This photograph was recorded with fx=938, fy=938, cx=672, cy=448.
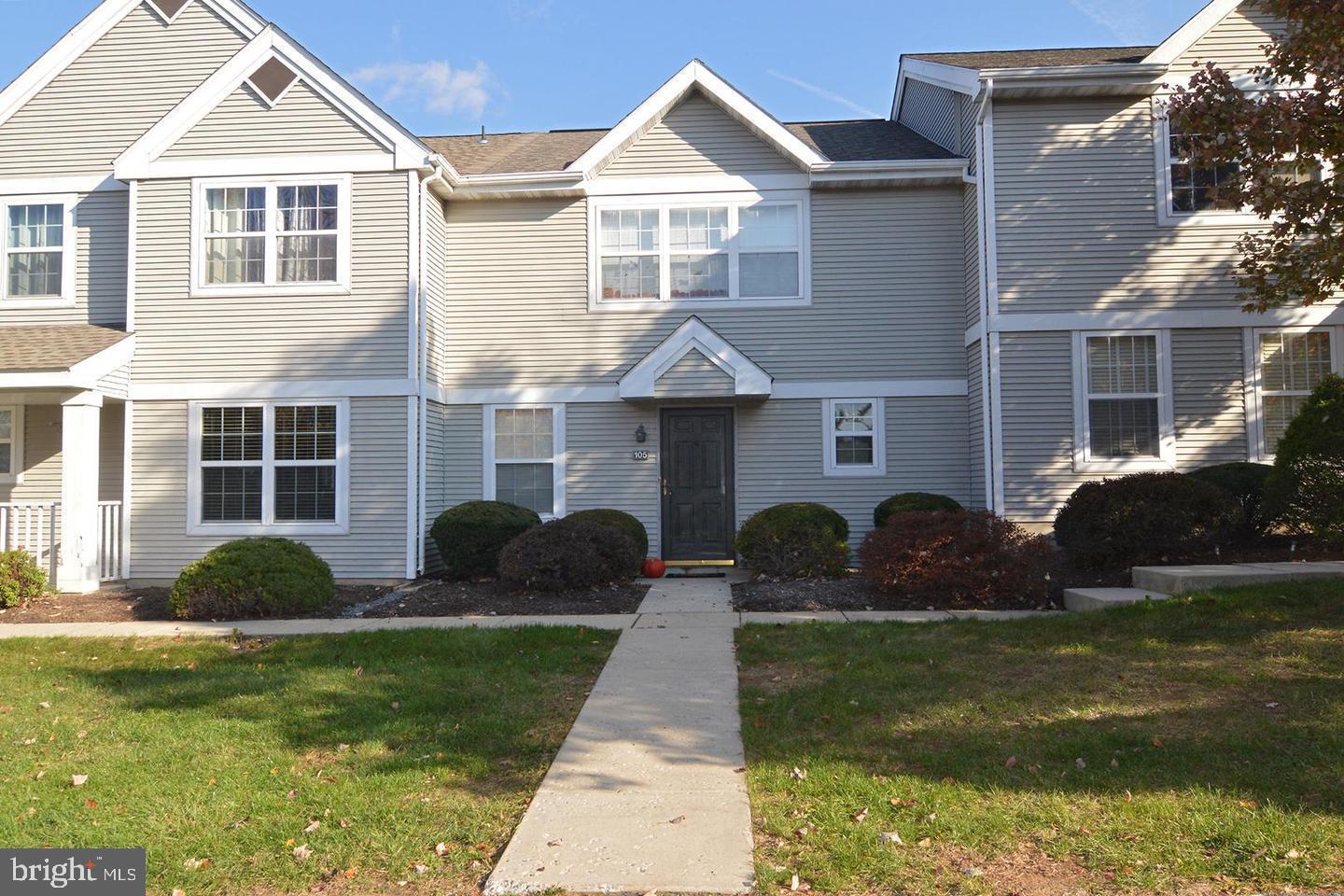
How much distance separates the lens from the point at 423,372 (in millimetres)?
12688

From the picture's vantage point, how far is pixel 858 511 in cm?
1334

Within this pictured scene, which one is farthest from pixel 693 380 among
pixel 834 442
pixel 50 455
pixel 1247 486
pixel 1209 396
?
pixel 50 455

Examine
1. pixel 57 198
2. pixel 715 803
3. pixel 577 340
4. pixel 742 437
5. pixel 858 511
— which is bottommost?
pixel 715 803

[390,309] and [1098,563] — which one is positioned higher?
[390,309]

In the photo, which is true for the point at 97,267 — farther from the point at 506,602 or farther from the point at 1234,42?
the point at 1234,42

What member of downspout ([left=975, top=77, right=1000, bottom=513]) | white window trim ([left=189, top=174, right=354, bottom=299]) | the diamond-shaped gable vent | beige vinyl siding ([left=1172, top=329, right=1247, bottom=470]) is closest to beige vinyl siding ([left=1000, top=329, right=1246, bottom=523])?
beige vinyl siding ([left=1172, top=329, right=1247, bottom=470])

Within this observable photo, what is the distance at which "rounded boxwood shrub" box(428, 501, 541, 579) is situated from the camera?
11977mm

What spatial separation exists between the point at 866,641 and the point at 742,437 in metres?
6.09

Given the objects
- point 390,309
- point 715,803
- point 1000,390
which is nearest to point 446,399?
point 390,309

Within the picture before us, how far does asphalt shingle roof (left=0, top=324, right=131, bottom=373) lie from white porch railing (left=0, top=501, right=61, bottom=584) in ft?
5.86

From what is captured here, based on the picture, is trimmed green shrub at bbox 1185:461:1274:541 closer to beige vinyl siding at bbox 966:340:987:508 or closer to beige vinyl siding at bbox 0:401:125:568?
beige vinyl siding at bbox 966:340:987:508

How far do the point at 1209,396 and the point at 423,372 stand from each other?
10.3m

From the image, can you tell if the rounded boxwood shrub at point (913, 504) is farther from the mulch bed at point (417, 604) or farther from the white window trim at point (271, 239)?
the white window trim at point (271, 239)

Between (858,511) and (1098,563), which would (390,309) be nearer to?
(858,511)
